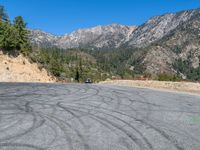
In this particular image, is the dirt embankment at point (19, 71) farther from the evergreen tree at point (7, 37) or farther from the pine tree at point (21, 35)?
the pine tree at point (21, 35)

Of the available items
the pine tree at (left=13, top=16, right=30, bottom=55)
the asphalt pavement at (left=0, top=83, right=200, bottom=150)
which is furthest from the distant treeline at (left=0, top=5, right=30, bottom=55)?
the asphalt pavement at (left=0, top=83, right=200, bottom=150)

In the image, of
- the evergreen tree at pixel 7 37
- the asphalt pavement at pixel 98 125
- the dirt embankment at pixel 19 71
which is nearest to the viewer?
the asphalt pavement at pixel 98 125

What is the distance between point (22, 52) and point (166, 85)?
31.1m

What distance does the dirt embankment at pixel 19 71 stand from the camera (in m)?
51.1

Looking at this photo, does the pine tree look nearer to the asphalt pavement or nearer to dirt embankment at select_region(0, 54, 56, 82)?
dirt embankment at select_region(0, 54, 56, 82)

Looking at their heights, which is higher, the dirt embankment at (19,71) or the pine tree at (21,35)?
the pine tree at (21,35)

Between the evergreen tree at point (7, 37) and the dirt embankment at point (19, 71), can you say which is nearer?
the dirt embankment at point (19, 71)

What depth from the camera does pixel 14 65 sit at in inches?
2106

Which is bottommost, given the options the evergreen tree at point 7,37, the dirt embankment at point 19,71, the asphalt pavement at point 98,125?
the asphalt pavement at point 98,125

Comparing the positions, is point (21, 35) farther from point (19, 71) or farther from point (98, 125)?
point (98, 125)

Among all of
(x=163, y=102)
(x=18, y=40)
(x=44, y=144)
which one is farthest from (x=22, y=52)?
(x=44, y=144)

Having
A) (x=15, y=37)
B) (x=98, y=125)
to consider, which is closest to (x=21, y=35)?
(x=15, y=37)

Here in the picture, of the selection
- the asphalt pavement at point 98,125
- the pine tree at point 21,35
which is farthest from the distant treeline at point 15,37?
the asphalt pavement at point 98,125

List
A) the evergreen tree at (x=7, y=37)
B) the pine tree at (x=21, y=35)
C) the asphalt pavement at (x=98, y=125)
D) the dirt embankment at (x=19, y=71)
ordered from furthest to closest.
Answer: the pine tree at (x=21, y=35) → the evergreen tree at (x=7, y=37) → the dirt embankment at (x=19, y=71) → the asphalt pavement at (x=98, y=125)
